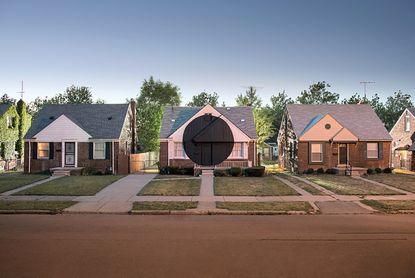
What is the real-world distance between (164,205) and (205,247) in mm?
Answer: 5967

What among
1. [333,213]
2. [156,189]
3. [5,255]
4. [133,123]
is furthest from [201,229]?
[133,123]

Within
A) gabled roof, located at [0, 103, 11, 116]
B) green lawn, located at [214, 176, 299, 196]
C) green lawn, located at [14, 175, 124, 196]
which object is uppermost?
gabled roof, located at [0, 103, 11, 116]

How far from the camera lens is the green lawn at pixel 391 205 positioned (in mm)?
14134

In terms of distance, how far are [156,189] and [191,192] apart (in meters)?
2.21

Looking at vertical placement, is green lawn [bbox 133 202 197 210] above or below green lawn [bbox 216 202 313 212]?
above

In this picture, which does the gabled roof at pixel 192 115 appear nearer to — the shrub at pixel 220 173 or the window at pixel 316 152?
the shrub at pixel 220 173

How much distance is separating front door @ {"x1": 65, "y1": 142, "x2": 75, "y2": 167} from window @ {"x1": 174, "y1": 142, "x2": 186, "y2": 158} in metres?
9.02

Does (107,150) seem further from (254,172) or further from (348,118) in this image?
(348,118)

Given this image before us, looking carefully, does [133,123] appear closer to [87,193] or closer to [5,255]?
[87,193]

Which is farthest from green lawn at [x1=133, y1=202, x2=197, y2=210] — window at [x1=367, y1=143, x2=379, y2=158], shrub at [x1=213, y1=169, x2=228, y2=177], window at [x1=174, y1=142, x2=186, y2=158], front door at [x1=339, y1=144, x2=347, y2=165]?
window at [x1=367, y1=143, x2=379, y2=158]

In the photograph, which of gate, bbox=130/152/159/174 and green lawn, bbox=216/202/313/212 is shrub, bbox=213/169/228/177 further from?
green lawn, bbox=216/202/313/212

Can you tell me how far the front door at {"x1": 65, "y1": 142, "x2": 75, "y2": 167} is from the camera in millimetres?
29156

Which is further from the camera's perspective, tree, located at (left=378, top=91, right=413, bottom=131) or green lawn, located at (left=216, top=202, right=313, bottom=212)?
tree, located at (left=378, top=91, right=413, bottom=131)

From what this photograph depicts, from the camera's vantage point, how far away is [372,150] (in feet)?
101
